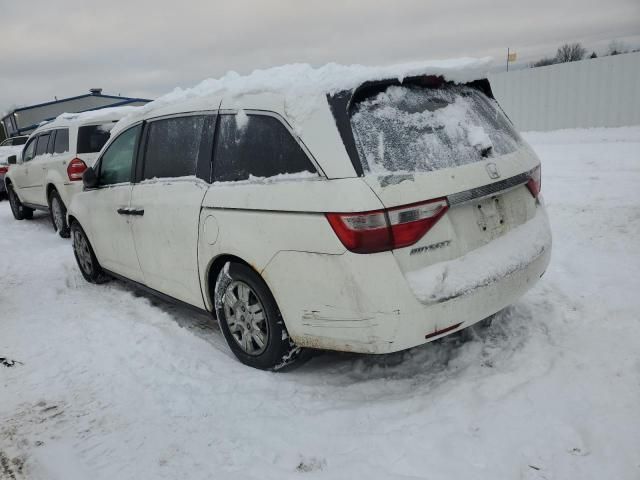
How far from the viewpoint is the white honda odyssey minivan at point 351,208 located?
2.47 m

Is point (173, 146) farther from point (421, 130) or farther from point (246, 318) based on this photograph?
point (421, 130)

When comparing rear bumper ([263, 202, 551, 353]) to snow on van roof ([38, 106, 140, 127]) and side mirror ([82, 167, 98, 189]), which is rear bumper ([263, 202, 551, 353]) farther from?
snow on van roof ([38, 106, 140, 127])

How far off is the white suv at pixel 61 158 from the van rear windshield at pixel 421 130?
18.0ft

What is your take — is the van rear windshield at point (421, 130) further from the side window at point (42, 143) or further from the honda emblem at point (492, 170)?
the side window at point (42, 143)

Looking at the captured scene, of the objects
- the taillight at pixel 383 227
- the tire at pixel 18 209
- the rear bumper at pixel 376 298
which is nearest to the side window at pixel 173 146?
the rear bumper at pixel 376 298

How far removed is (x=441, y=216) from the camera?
8.33ft

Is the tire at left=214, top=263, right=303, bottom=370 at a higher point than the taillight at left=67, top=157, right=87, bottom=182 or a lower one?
lower

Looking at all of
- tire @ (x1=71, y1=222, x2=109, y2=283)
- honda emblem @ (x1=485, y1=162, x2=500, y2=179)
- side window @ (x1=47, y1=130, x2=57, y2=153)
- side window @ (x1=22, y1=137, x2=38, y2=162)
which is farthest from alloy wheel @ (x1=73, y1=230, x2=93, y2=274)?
side window @ (x1=22, y1=137, x2=38, y2=162)

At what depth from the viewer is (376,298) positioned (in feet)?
8.10

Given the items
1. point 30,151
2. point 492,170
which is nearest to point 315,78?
point 492,170

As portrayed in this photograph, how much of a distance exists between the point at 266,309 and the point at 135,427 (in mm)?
980

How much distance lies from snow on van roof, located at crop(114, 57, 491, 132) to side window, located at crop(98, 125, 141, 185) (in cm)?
84

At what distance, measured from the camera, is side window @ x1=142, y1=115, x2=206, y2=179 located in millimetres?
3465

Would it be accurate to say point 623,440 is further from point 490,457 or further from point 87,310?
point 87,310
